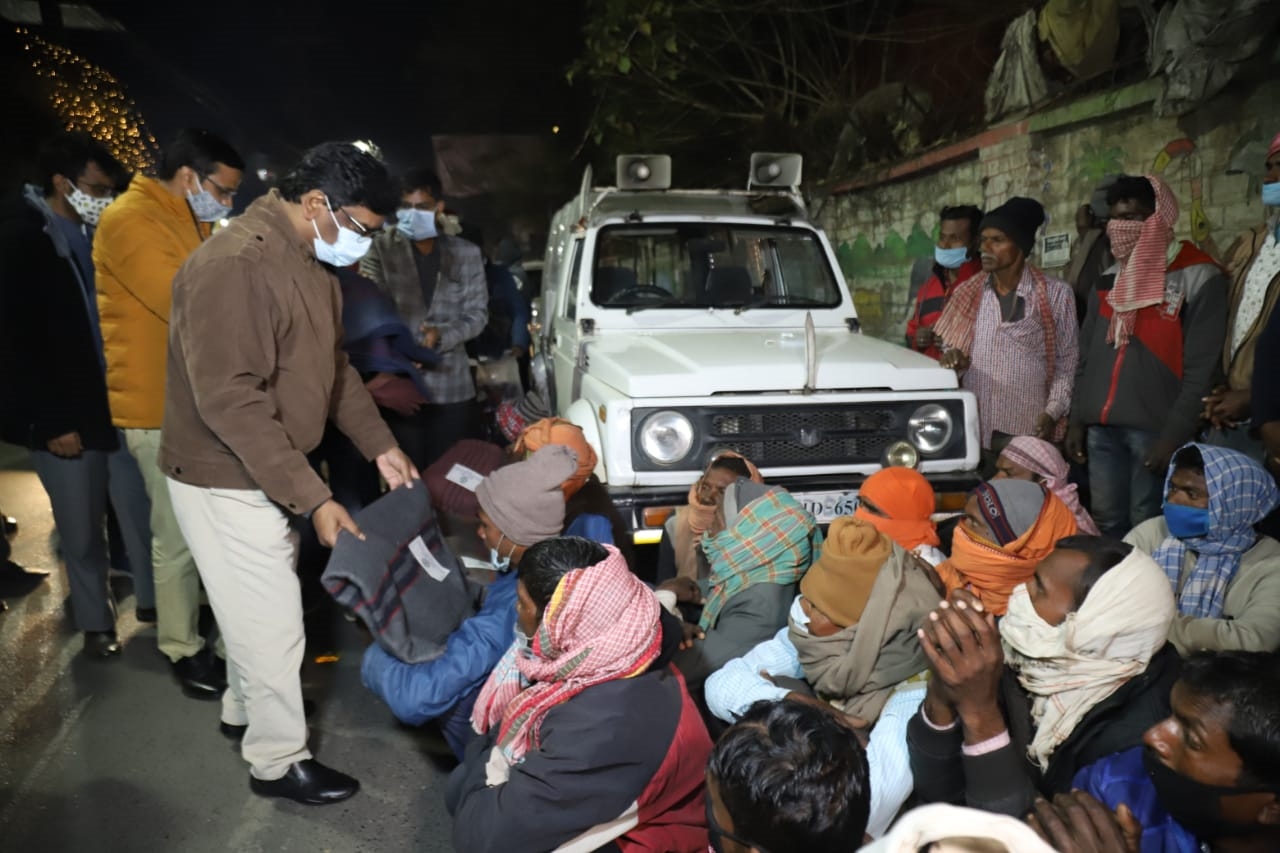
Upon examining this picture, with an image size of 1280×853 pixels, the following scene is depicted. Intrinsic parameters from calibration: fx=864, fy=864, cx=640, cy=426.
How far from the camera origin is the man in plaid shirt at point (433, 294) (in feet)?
16.0

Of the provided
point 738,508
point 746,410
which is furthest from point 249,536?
point 746,410

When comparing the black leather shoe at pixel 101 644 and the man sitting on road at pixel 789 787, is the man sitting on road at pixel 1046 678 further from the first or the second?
the black leather shoe at pixel 101 644

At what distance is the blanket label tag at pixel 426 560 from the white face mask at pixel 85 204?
2.72 meters

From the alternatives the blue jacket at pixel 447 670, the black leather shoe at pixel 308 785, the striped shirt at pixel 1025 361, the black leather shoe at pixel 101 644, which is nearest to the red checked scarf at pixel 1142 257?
the striped shirt at pixel 1025 361

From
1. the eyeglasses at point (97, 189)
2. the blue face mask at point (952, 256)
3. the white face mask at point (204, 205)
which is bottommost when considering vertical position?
the blue face mask at point (952, 256)

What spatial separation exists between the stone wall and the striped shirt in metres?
1.39

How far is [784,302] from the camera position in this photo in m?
4.75

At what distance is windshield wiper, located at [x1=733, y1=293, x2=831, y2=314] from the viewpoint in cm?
464

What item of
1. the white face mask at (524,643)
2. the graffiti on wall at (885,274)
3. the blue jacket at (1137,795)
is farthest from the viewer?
the graffiti on wall at (885,274)

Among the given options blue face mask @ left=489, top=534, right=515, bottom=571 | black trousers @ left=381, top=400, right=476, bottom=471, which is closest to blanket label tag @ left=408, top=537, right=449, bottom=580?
blue face mask @ left=489, top=534, right=515, bottom=571

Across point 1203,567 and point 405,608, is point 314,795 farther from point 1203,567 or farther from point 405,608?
point 1203,567

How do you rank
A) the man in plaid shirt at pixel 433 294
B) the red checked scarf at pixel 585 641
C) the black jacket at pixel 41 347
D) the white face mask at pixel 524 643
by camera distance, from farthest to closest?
1. the man in plaid shirt at pixel 433 294
2. the black jacket at pixel 41 347
3. the white face mask at pixel 524 643
4. the red checked scarf at pixel 585 641

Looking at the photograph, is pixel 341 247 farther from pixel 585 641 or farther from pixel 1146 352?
pixel 1146 352

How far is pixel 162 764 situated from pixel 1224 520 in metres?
3.56
